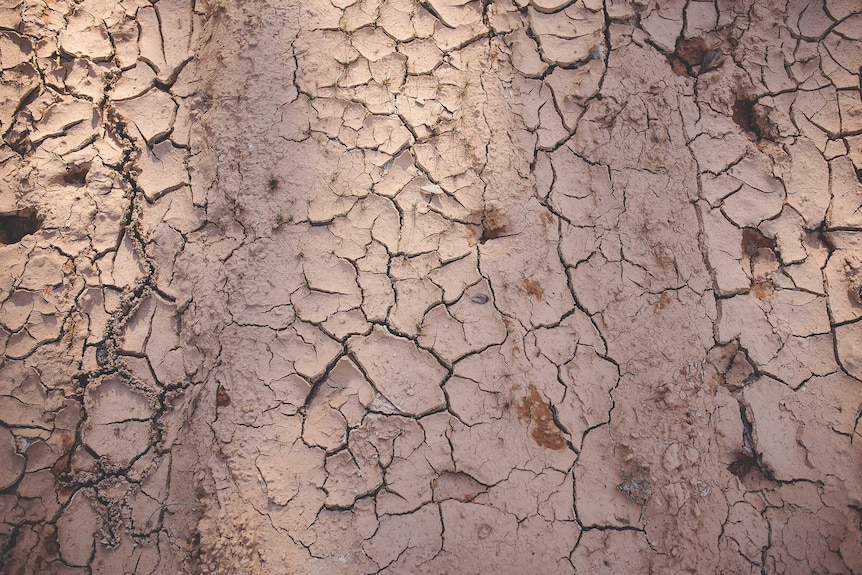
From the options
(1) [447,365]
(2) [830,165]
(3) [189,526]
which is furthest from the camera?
(2) [830,165]

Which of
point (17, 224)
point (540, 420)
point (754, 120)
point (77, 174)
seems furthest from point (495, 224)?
point (17, 224)

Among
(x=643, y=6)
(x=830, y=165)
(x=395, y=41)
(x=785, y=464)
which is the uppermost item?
(x=643, y=6)

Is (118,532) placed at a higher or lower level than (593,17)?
lower

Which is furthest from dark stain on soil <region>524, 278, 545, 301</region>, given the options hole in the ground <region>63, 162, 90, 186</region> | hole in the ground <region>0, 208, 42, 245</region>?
hole in the ground <region>0, 208, 42, 245</region>

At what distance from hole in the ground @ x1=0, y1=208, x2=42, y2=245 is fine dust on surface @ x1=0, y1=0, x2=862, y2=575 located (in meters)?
0.02

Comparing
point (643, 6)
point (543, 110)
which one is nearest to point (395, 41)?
point (543, 110)

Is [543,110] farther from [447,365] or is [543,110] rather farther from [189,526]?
[189,526]

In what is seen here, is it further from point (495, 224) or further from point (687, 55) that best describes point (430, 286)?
point (687, 55)

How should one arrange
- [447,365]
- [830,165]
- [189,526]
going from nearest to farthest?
[189,526], [447,365], [830,165]

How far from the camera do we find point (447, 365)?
2090 mm

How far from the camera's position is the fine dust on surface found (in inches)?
77.3

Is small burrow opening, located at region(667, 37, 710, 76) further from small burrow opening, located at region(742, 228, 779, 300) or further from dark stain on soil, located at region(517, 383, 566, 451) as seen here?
dark stain on soil, located at region(517, 383, 566, 451)

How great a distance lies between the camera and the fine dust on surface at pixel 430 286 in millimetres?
1963

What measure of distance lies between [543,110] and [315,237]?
115 centimetres
